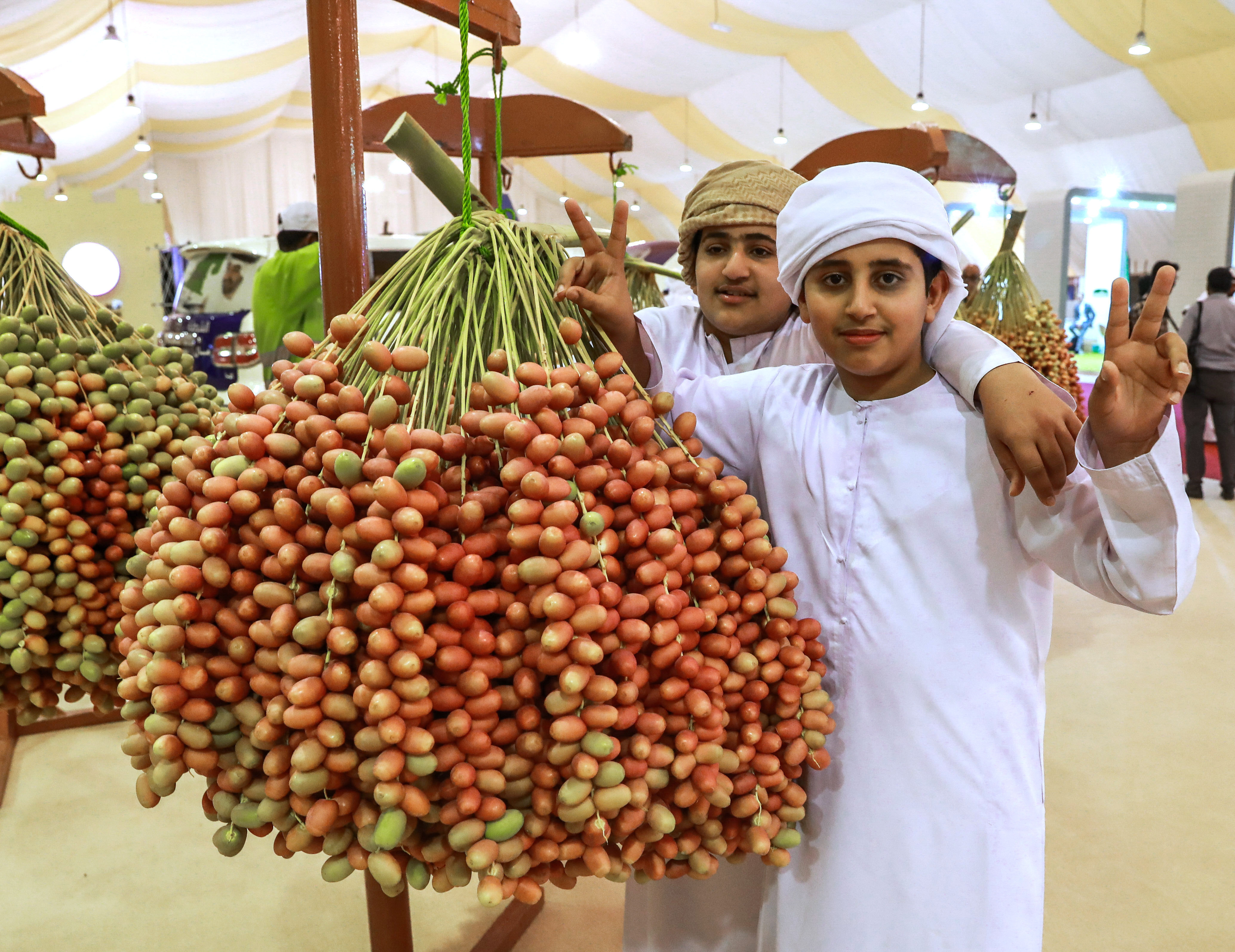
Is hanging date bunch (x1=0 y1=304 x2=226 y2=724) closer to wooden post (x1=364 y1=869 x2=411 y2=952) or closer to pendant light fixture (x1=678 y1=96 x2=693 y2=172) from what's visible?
wooden post (x1=364 y1=869 x2=411 y2=952)

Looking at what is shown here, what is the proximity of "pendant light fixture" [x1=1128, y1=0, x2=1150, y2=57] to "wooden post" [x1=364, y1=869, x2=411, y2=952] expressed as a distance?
26.4ft

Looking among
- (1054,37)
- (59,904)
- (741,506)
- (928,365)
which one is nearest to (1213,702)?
(928,365)

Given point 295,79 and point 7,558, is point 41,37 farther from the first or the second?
point 7,558

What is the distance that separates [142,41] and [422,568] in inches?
377

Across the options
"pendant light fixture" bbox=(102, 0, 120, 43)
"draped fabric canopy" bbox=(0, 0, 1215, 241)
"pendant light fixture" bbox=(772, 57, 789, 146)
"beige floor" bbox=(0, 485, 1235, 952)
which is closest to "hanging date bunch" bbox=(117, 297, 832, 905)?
"beige floor" bbox=(0, 485, 1235, 952)

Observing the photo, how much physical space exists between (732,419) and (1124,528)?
20.5 inches

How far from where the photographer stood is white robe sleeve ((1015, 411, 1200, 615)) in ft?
3.03

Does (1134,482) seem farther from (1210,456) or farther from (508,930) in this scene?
(1210,456)

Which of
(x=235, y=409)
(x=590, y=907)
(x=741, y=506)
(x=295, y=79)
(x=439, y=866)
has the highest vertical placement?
(x=295, y=79)

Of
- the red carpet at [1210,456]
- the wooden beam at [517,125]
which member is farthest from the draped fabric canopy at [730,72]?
the wooden beam at [517,125]

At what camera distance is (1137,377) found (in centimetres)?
88

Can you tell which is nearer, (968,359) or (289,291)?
(968,359)

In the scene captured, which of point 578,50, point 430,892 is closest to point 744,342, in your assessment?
point 430,892

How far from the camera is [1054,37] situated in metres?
7.77
